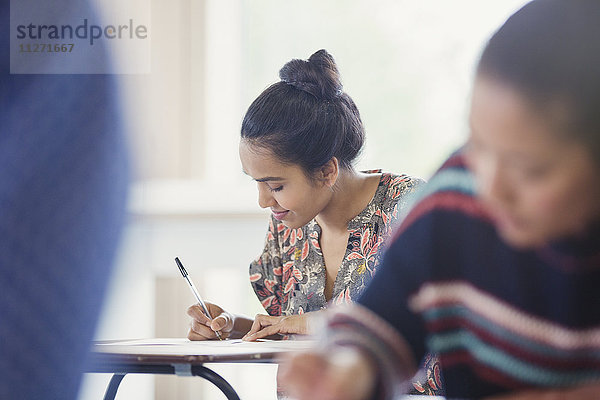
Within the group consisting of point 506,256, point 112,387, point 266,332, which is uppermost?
point 506,256

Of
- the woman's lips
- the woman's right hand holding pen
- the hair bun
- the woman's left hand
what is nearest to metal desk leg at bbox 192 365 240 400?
the woman's left hand

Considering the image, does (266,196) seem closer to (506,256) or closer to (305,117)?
(305,117)

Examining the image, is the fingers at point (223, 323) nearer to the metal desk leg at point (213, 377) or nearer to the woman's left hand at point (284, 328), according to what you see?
the woman's left hand at point (284, 328)

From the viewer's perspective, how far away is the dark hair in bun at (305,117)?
1604 millimetres

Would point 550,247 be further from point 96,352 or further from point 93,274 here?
point 96,352

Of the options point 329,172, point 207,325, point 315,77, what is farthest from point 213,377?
point 315,77

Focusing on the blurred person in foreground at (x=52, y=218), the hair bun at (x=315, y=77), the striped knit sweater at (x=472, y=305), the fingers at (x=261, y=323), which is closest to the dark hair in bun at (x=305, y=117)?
the hair bun at (x=315, y=77)

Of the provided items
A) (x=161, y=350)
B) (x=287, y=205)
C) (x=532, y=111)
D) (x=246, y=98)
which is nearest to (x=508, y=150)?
(x=532, y=111)

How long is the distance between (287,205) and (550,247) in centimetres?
Answer: 114

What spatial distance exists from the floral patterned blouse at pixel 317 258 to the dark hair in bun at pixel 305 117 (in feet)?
0.54

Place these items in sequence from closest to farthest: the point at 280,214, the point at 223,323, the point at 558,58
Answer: the point at 558,58
the point at 223,323
the point at 280,214

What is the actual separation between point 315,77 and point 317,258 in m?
0.45

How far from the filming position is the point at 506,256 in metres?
0.54

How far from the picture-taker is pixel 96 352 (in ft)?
3.70
